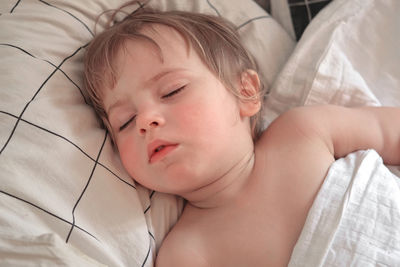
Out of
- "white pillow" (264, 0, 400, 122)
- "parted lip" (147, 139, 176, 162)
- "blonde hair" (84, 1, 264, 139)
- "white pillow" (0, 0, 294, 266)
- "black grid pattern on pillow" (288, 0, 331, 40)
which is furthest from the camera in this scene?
"black grid pattern on pillow" (288, 0, 331, 40)

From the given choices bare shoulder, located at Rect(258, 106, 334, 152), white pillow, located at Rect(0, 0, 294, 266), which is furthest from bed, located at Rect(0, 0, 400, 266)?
bare shoulder, located at Rect(258, 106, 334, 152)

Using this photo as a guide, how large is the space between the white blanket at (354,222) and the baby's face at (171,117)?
0.83ft

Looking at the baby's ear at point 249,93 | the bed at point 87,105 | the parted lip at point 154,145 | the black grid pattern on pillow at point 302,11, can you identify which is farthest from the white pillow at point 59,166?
the black grid pattern on pillow at point 302,11

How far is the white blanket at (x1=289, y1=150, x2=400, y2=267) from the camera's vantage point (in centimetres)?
98

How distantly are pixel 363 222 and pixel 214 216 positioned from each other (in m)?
0.36

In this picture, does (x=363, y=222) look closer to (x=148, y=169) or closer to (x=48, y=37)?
(x=148, y=169)

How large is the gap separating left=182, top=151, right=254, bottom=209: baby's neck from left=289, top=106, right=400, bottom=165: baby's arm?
21cm

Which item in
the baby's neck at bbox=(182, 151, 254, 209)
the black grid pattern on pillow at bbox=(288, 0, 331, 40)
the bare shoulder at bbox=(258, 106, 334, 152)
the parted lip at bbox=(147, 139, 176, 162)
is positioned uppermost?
the black grid pattern on pillow at bbox=(288, 0, 331, 40)

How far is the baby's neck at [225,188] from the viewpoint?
1156 mm

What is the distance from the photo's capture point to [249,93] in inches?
47.3

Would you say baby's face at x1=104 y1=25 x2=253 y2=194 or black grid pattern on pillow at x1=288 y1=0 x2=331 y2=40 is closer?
baby's face at x1=104 y1=25 x2=253 y2=194

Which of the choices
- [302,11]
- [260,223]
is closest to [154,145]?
[260,223]

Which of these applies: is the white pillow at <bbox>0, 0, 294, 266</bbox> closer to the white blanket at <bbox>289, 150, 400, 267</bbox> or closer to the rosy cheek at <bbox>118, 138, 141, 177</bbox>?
the rosy cheek at <bbox>118, 138, 141, 177</bbox>

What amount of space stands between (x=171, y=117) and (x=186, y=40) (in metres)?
0.24
